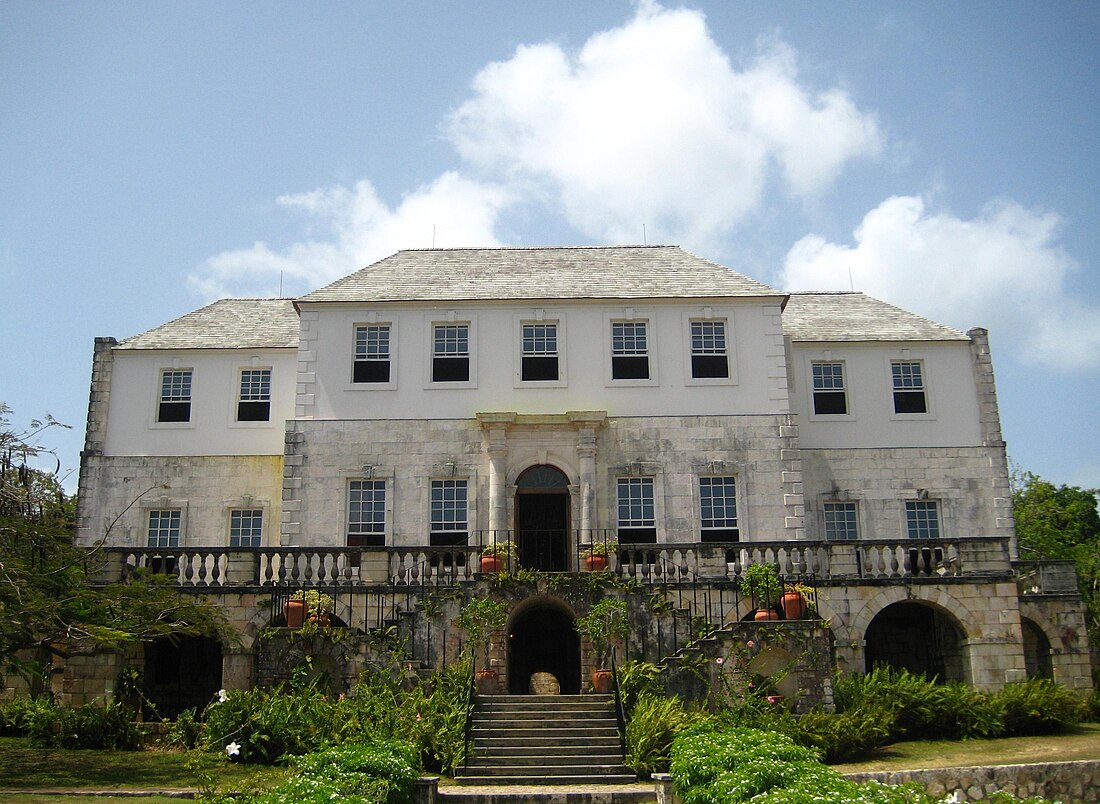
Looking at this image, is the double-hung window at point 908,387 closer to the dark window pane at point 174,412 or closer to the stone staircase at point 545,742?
A: the stone staircase at point 545,742

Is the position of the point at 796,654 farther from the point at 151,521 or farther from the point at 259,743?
the point at 151,521

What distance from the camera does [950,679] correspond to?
23.8 meters

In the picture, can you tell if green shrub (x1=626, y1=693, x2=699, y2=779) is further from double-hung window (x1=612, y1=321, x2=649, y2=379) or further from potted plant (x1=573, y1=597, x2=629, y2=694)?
double-hung window (x1=612, y1=321, x2=649, y2=379)

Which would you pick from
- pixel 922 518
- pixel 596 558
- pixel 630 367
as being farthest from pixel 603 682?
pixel 922 518

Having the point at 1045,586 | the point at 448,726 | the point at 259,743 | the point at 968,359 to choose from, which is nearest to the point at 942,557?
the point at 1045,586

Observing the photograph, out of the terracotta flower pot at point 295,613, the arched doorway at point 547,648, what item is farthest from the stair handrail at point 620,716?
the terracotta flower pot at point 295,613

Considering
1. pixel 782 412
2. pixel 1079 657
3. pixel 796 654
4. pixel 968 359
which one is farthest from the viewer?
pixel 968 359

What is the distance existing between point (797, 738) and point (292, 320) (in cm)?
2010

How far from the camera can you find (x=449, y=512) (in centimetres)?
2762

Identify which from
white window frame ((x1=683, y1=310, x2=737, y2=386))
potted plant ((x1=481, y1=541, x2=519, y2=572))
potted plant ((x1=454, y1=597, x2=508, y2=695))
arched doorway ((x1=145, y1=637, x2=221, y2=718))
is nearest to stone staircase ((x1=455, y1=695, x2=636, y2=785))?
potted plant ((x1=454, y1=597, x2=508, y2=695))

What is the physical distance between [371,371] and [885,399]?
14.2m

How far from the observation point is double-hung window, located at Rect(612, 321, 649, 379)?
28625 mm

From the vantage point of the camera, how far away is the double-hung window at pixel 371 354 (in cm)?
2869

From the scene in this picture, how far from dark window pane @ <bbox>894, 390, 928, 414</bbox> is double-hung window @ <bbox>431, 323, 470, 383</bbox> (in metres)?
12.0
